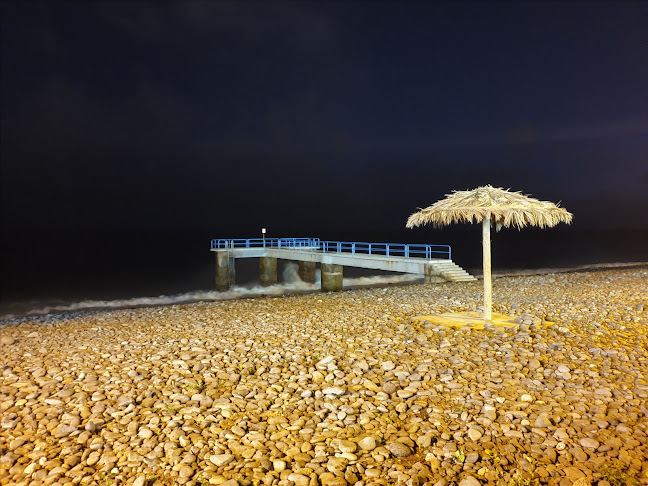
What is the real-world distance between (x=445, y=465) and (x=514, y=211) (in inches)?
249

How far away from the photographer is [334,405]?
18.1 ft

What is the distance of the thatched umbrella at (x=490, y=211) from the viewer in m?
9.05

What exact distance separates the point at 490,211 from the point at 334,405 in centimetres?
554

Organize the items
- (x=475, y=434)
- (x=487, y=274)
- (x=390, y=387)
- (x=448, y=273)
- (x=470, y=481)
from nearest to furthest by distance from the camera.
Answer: (x=470, y=481), (x=475, y=434), (x=390, y=387), (x=487, y=274), (x=448, y=273)

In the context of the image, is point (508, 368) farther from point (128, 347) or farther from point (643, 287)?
point (643, 287)

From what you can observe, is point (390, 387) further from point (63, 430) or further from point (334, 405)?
point (63, 430)

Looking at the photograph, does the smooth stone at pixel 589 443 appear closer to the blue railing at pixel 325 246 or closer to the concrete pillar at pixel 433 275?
the blue railing at pixel 325 246

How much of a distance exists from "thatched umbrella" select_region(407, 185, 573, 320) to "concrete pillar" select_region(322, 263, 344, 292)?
45.9ft

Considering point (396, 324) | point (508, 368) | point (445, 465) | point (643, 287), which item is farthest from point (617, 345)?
point (643, 287)

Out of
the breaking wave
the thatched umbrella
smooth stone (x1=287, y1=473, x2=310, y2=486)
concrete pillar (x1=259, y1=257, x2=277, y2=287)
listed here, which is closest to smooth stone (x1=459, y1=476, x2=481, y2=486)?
smooth stone (x1=287, y1=473, x2=310, y2=486)

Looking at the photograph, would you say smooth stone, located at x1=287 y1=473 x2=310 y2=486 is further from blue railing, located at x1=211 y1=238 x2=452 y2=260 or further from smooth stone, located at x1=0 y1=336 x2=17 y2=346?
blue railing, located at x1=211 y1=238 x2=452 y2=260

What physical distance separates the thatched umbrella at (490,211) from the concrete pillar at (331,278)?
45.9ft

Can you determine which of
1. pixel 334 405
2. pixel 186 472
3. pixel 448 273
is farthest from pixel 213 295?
pixel 186 472

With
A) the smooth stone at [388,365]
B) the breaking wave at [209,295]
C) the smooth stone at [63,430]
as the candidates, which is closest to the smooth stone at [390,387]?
the smooth stone at [388,365]
